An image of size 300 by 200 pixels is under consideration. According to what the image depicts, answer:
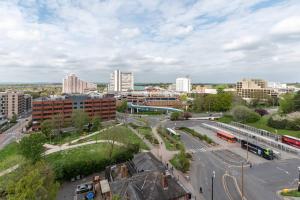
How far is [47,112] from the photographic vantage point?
7406cm

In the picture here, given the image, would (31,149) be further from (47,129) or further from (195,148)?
(195,148)

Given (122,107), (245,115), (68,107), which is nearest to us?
(245,115)

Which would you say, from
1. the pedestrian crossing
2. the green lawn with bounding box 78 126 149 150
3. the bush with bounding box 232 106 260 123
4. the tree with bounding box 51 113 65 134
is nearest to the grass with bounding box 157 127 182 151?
the pedestrian crossing

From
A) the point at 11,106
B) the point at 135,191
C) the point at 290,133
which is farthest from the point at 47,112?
the point at 290,133

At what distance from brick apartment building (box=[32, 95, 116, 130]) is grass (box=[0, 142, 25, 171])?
18.3 metres

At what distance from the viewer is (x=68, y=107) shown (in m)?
78.5

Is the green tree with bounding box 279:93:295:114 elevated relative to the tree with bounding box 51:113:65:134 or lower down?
elevated

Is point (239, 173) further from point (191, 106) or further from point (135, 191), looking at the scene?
point (191, 106)

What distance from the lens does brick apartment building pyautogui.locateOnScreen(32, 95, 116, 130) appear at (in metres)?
72.6

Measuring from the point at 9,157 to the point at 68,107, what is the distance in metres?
33.7

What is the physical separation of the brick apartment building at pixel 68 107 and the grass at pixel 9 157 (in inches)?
721

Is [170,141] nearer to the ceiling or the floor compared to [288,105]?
nearer to the floor

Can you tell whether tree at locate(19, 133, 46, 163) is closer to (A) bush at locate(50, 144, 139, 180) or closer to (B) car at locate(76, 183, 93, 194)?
(A) bush at locate(50, 144, 139, 180)

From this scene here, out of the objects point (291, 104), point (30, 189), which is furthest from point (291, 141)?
point (30, 189)
